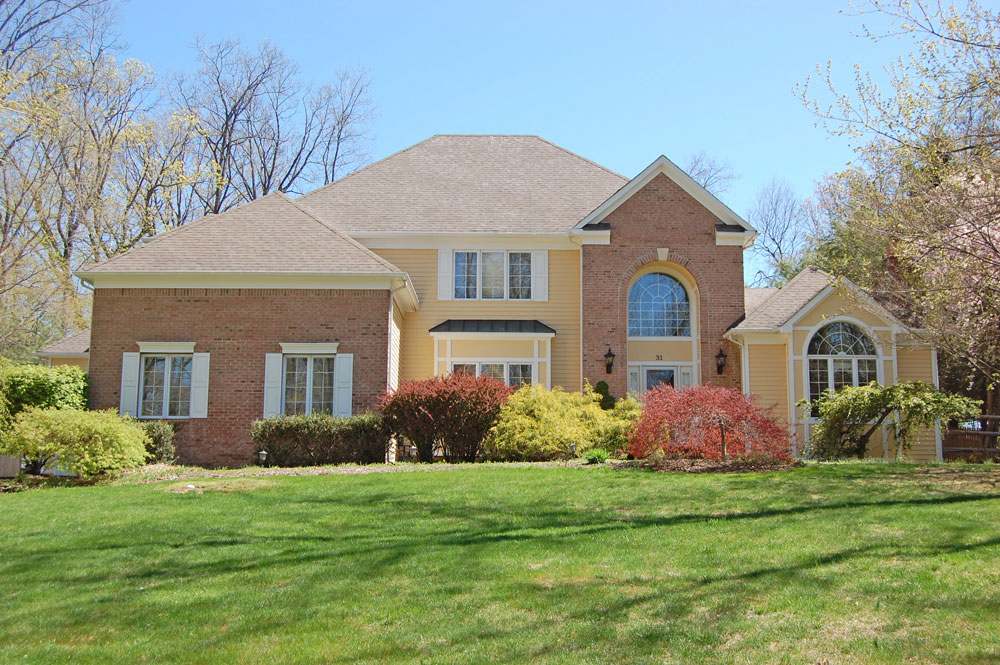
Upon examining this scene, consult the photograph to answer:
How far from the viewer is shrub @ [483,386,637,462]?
14922 millimetres

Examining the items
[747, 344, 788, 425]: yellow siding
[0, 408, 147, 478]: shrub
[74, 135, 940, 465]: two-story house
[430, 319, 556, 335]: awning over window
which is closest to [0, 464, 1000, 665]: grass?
[0, 408, 147, 478]: shrub

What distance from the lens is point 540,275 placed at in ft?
67.6

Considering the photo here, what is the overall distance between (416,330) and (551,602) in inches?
598

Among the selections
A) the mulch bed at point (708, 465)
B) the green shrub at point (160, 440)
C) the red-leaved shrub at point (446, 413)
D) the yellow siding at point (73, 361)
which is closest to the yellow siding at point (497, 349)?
the red-leaved shrub at point (446, 413)

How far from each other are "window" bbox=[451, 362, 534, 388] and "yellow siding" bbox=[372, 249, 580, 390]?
29.8 inches

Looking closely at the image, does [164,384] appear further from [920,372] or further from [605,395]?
[920,372]

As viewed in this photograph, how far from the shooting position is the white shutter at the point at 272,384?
17.0m

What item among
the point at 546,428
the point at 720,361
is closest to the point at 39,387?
the point at 546,428

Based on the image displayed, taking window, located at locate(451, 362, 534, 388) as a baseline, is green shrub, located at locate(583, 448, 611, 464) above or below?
below

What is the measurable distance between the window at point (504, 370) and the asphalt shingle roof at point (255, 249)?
3797 millimetres

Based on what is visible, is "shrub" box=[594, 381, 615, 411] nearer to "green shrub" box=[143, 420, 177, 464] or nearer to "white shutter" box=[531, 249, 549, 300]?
"white shutter" box=[531, 249, 549, 300]

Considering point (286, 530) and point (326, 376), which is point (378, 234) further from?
point (286, 530)

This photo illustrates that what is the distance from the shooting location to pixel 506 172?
23312 mm

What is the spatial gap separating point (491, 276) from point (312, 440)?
7.51m
